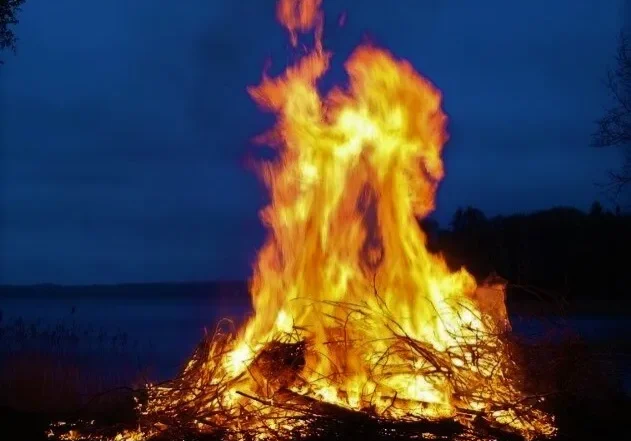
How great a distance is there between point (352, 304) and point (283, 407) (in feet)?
3.73

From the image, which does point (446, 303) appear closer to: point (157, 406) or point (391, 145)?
point (391, 145)

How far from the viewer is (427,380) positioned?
583cm

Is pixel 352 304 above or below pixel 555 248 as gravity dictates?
below

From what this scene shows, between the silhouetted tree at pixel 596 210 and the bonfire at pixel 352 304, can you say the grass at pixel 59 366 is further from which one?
the silhouetted tree at pixel 596 210

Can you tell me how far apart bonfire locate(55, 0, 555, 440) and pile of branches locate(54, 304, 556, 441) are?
16mm

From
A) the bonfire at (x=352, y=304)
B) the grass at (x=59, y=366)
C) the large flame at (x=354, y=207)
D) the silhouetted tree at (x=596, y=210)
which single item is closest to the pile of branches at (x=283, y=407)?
the bonfire at (x=352, y=304)

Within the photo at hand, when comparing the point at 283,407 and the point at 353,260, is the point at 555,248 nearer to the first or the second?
the point at 353,260

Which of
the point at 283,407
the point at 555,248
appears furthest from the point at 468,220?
the point at 283,407

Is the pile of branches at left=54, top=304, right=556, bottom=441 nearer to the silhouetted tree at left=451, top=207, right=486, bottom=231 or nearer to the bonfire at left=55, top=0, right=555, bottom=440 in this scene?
the bonfire at left=55, top=0, right=555, bottom=440

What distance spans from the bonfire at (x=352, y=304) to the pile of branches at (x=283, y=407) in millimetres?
16

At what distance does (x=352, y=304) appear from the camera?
615cm

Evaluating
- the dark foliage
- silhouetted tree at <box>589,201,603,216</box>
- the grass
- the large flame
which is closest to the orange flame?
the large flame

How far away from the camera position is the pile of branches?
5.18 metres

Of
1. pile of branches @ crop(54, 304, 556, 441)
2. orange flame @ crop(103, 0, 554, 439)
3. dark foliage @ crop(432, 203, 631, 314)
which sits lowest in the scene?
pile of branches @ crop(54, 304, 556, 441)
